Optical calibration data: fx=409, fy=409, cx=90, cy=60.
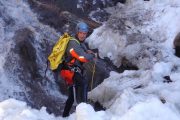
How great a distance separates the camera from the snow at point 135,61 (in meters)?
7.18

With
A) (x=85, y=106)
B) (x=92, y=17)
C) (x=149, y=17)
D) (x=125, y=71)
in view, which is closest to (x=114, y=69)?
(x=125, y=71)

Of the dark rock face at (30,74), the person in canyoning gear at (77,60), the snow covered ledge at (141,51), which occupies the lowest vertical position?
the dark rock face at (30,74)

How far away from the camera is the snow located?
7180 mm

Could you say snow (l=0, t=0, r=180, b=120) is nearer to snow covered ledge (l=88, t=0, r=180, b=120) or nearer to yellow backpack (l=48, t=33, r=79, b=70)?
snow covered ledge (l=88, t=0, r=180, b=120)

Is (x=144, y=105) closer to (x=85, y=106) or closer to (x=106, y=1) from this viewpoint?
(x=85, y=106)

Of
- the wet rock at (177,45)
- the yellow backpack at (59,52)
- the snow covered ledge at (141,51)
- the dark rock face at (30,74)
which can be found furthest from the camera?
the wet rock at (177,45)

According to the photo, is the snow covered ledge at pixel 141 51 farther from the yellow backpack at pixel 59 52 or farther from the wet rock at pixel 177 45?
the yellow backpack at pixel 59 52

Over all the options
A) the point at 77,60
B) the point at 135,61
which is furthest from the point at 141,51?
the point at 77,60

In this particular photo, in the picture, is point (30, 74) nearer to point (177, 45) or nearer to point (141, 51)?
point (141, 51)

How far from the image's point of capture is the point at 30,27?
47.1 feet

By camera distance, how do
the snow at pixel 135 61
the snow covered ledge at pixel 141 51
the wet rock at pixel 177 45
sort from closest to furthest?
the snow at pixel 135 61 < the snow covered ledge at pixel 141 51 < the wet rock at pixel 177 45

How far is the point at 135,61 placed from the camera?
1245cm

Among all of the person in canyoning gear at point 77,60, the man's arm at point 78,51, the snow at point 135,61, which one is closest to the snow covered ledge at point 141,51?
the snow at point 135,61

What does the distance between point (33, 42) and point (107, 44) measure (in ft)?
7.97
